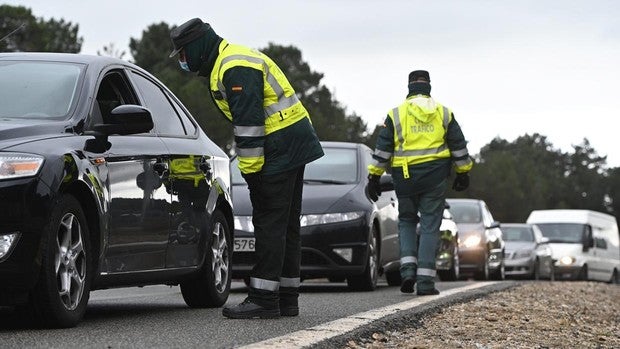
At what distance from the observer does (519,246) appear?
1411 inches

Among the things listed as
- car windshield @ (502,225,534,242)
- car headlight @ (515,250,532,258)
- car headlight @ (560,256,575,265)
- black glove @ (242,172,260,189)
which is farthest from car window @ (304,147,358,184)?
car headlight @ (560,256,575,265)

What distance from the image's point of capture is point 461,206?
2845cm

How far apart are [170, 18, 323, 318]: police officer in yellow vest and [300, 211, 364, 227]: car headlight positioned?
5.43 meters

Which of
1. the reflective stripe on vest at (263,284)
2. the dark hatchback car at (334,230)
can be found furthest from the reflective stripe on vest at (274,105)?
the dark hatchback car at (334,230)

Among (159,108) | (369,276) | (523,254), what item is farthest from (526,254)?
(159,108)

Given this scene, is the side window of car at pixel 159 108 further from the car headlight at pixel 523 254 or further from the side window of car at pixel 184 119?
the car headlight at pixel 523 254

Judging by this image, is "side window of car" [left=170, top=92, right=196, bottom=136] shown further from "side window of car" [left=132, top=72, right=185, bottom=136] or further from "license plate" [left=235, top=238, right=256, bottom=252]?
"license plate" [left=235, top=238, right=256, bottom=252]

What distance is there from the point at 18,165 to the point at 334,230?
7.35 meters

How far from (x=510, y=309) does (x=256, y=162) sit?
346 cm

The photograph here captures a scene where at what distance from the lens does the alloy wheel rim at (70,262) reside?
24.1 feet

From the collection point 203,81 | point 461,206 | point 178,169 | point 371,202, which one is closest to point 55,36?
point 203,81

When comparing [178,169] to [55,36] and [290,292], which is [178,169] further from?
[55,36]

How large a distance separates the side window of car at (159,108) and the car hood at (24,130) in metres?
1.52

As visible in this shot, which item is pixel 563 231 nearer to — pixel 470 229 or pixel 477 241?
pixel 470 229
